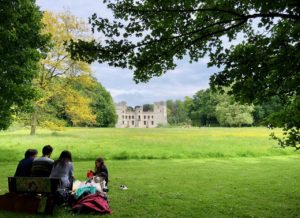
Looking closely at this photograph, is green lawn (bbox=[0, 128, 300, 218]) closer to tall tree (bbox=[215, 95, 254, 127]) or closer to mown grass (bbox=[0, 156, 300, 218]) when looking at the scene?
mown grass (bbox=[0, 156, 300, 218])

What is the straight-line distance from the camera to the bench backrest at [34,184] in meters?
9.09

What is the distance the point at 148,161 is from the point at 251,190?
1101 centimetres

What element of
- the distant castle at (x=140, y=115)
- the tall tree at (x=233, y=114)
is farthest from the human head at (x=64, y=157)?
the distant castle at (x=140, y=115)

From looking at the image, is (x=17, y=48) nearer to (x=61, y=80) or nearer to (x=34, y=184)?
(x=34, y=184)

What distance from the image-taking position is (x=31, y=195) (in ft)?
30.3

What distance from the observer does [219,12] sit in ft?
24.8

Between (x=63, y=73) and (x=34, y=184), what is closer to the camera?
(x=34, y=184)

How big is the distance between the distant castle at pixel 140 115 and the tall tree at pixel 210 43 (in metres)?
165

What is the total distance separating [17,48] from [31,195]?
385 inches

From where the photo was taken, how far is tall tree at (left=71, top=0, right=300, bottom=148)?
746 centimetres

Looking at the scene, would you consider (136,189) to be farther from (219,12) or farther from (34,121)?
(34,121)

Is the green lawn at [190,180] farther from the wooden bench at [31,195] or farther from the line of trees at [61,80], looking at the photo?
the line of trees at [61,80]

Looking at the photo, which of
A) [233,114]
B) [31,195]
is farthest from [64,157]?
[233,114]

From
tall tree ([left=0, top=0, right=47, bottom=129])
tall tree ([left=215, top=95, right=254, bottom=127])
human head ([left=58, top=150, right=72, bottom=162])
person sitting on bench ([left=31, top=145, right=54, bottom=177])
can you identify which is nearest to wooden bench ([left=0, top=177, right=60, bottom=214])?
person sitting on bench ([left=31, top=145, right=54, bottom=177])
